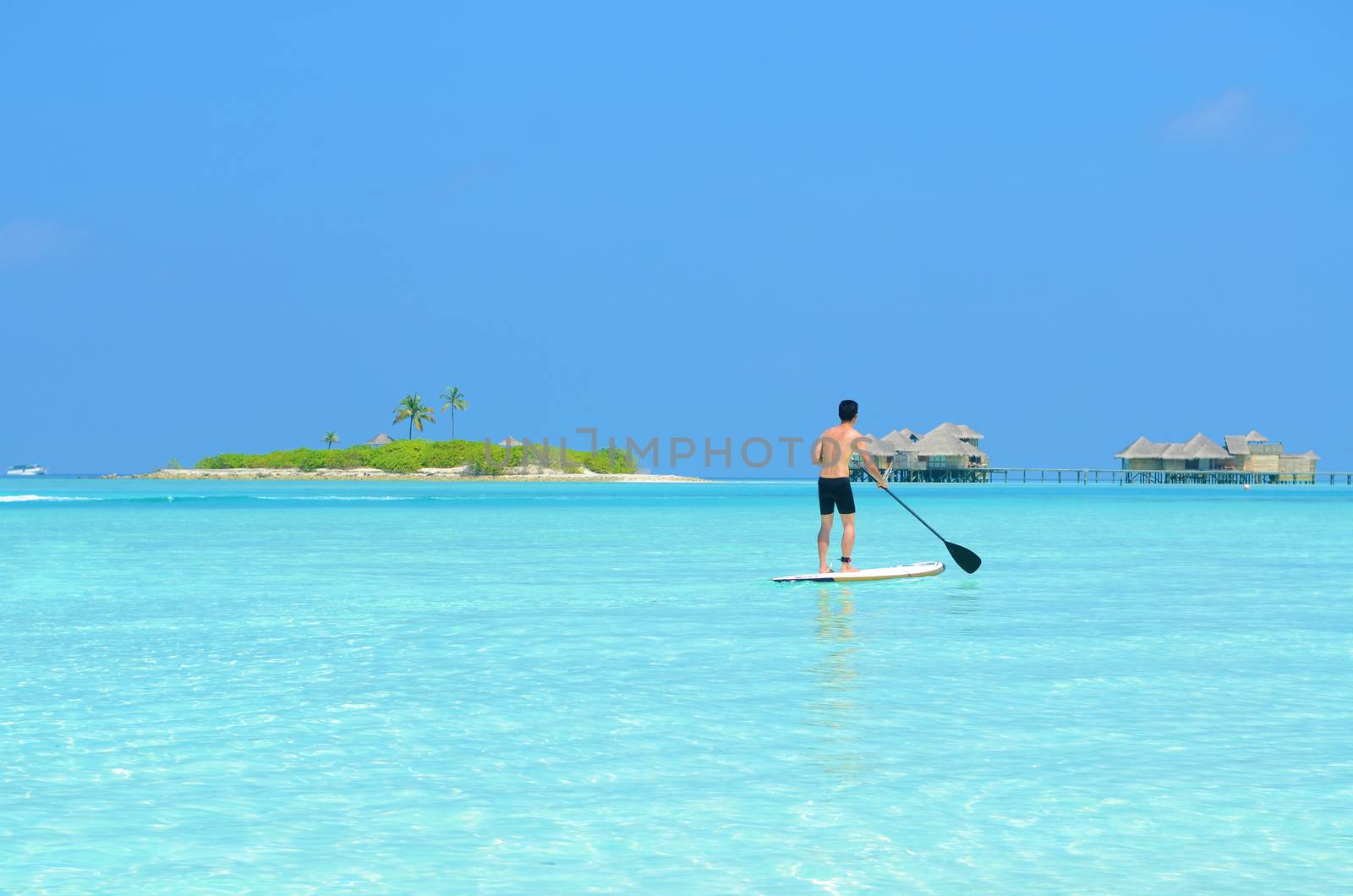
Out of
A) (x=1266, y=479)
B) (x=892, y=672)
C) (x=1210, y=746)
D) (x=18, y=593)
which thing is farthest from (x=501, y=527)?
(x=1266, y=479)

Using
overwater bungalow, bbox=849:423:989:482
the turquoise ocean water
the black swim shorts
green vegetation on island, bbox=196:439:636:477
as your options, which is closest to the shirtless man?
the black swim shorts

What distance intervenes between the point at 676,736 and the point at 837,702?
1.46 metres

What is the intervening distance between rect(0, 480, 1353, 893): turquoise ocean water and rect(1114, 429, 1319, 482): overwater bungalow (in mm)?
112273

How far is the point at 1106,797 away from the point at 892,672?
3.87 metres

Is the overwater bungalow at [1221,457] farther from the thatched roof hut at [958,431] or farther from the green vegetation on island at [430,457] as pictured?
the green vegetation on island at [430,457]

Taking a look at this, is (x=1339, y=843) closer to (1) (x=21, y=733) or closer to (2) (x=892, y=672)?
(2) (x=892, y=672)

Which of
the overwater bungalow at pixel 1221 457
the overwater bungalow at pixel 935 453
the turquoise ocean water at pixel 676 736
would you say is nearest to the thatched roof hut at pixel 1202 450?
the overwater bungalow at pixel 1221 457

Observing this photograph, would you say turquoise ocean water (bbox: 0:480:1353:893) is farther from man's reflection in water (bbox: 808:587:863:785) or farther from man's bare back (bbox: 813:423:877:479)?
man's bare back (bbox: 813:423:877:479)

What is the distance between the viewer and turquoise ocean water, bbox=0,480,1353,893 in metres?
5.54

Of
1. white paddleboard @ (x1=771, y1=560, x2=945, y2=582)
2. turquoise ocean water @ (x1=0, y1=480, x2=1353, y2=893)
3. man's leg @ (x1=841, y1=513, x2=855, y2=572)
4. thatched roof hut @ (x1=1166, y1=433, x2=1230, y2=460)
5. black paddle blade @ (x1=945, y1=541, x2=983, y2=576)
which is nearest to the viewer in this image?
turquoise ocean water @ (x1=0, y1=480, x2=1353, y2=893)

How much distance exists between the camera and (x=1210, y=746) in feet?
25.2

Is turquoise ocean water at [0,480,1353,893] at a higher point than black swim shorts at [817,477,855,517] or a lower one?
lower

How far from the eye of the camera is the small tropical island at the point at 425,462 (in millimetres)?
155625

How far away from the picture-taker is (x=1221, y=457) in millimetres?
123188
